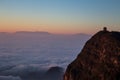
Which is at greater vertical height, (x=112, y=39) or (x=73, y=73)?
(x=112, y=39)

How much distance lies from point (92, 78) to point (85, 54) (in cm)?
1437

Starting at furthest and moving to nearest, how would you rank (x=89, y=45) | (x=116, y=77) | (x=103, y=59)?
(x=89, y=45), (x=103, y=59), (x=116, y=77)

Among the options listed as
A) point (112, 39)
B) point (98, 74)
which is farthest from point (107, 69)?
point (112, 39)

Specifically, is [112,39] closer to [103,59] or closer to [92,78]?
A: [103,59]

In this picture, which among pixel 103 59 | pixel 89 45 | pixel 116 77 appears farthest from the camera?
pixel 89 45

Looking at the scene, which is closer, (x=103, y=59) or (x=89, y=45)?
(x=103, y=59)

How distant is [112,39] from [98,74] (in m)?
16.5

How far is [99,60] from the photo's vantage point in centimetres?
13225

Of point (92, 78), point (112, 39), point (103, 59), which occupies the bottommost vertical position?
point (92, 78)

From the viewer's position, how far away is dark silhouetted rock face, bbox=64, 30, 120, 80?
125875mm

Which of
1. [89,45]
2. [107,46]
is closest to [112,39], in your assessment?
[107,46]

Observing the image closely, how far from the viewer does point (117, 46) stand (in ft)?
419

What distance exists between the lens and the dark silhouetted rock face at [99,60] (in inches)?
4956

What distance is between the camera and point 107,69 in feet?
416
